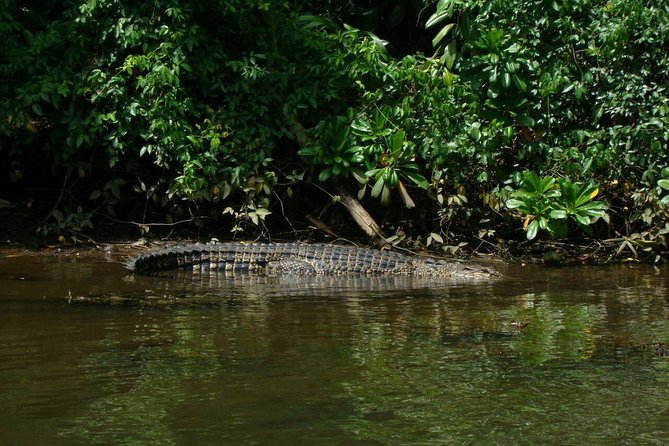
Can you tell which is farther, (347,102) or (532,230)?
(347,102)

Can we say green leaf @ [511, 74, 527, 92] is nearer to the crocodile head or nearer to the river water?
the crocodile head

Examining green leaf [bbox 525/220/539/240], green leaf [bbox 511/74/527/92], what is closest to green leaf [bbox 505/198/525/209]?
green leaf [bbox 525/220/539/240]

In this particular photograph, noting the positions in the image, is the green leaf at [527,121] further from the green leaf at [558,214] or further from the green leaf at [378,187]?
the green leaf at [378,187]

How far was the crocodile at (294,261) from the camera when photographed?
784 centimetres

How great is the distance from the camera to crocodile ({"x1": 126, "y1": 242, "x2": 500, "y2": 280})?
7844 millimetres

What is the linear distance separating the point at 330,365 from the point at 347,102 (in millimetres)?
5304

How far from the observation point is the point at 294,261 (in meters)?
8.08

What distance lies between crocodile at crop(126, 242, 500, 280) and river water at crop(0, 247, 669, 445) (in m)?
1.01

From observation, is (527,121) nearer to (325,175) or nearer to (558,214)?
(558,214)

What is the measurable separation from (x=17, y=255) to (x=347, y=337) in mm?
4331

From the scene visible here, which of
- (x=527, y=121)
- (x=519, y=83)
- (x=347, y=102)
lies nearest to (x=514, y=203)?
(x=527, y=121)

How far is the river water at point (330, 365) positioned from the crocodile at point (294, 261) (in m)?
1.01

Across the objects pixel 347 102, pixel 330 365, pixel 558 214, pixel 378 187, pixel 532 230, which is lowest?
pixel 330 365

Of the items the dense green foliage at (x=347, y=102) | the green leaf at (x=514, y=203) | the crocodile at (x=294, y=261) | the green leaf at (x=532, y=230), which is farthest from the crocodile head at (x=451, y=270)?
the dense green foliage at (x=347, y=102)
